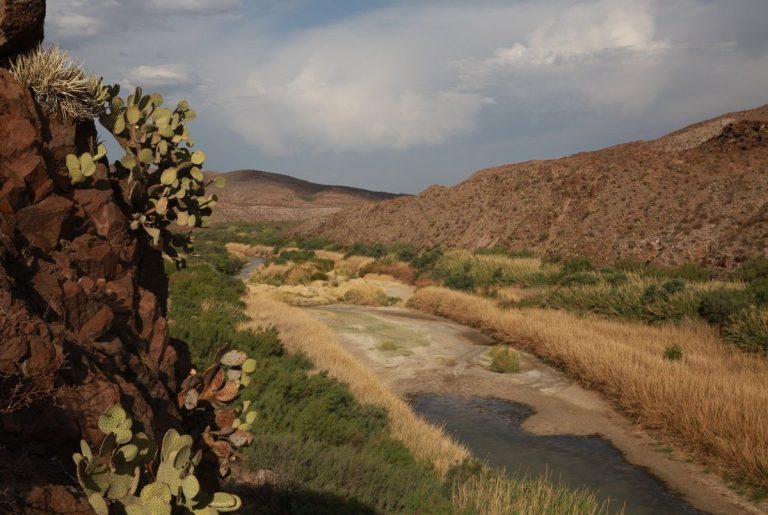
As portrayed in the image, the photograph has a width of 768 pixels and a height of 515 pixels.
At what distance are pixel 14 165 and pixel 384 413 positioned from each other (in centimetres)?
747

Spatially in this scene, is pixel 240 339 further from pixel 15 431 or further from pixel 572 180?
pixel 572 180

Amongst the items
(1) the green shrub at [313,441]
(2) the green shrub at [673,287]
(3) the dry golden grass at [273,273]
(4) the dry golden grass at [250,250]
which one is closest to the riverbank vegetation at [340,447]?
(1) the green shrub at [313,441]

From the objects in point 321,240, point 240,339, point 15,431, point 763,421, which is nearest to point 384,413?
point 240,339

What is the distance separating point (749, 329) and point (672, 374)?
3.92m

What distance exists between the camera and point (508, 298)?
2370 centimetres

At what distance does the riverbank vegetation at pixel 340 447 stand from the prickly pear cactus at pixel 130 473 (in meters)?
1.71

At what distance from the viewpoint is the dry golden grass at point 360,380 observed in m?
8.56

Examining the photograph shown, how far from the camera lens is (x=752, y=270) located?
21.5 meters

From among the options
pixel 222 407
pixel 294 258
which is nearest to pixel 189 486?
pixel 222 407

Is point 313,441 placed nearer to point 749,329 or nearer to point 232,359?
point 232,359

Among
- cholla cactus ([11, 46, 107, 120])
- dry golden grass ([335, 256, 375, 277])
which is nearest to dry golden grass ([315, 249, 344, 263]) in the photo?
dry golden grass ([335, 256, 375, 277])

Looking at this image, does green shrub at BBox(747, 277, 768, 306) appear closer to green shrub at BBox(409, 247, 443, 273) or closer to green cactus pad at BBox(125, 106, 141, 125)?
green cactus pad at BBox(125, 106, 141, 125)

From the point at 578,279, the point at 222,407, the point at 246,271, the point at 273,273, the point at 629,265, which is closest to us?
the point at 222,407

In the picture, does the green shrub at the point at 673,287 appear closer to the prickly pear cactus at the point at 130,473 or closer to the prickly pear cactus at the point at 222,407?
the prickly pear cactus at the point at 222,407
